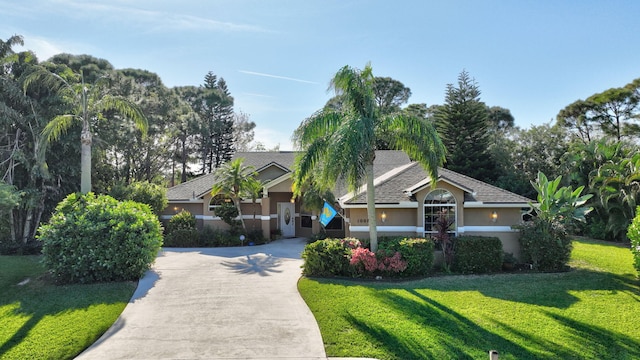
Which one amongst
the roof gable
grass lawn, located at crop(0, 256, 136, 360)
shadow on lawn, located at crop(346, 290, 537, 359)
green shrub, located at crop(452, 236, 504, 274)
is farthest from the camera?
the roof gable

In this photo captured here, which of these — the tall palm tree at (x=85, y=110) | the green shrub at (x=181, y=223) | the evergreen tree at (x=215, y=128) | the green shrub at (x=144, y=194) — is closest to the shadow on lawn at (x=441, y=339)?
the tall palm tree at (x=85, y=110)

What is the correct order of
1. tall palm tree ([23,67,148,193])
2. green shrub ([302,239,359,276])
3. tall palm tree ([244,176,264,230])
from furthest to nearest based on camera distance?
tall palm tree ([244,176,264,230]) → tall palm tree ([23,67,148,193]) → green shrub ([302,239,359,276])

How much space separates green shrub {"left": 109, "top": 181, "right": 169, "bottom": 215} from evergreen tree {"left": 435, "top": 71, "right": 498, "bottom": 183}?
24.7 m

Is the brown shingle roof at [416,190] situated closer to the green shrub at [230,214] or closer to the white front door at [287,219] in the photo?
the green shrub at [230,214]

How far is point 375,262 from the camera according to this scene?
11977 mm

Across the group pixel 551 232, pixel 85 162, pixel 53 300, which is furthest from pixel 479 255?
pixel 85 162

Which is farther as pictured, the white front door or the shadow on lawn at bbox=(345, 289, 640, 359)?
the white front door

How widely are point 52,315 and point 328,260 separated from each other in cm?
746

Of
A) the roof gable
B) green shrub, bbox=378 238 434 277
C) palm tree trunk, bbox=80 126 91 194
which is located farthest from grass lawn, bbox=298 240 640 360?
palm tree trunk, bbox=80 126 91 194

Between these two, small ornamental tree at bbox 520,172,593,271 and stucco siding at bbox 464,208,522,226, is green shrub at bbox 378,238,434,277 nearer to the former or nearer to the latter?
stucco siding at bbox 464,208,522,226

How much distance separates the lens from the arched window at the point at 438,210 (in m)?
14.3

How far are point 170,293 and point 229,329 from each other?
11.0ft

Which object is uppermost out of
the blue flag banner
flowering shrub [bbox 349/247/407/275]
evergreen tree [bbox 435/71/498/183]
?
evergreen tree [bbox 435/71/498/183]

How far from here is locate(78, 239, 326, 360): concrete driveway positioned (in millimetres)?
6875
